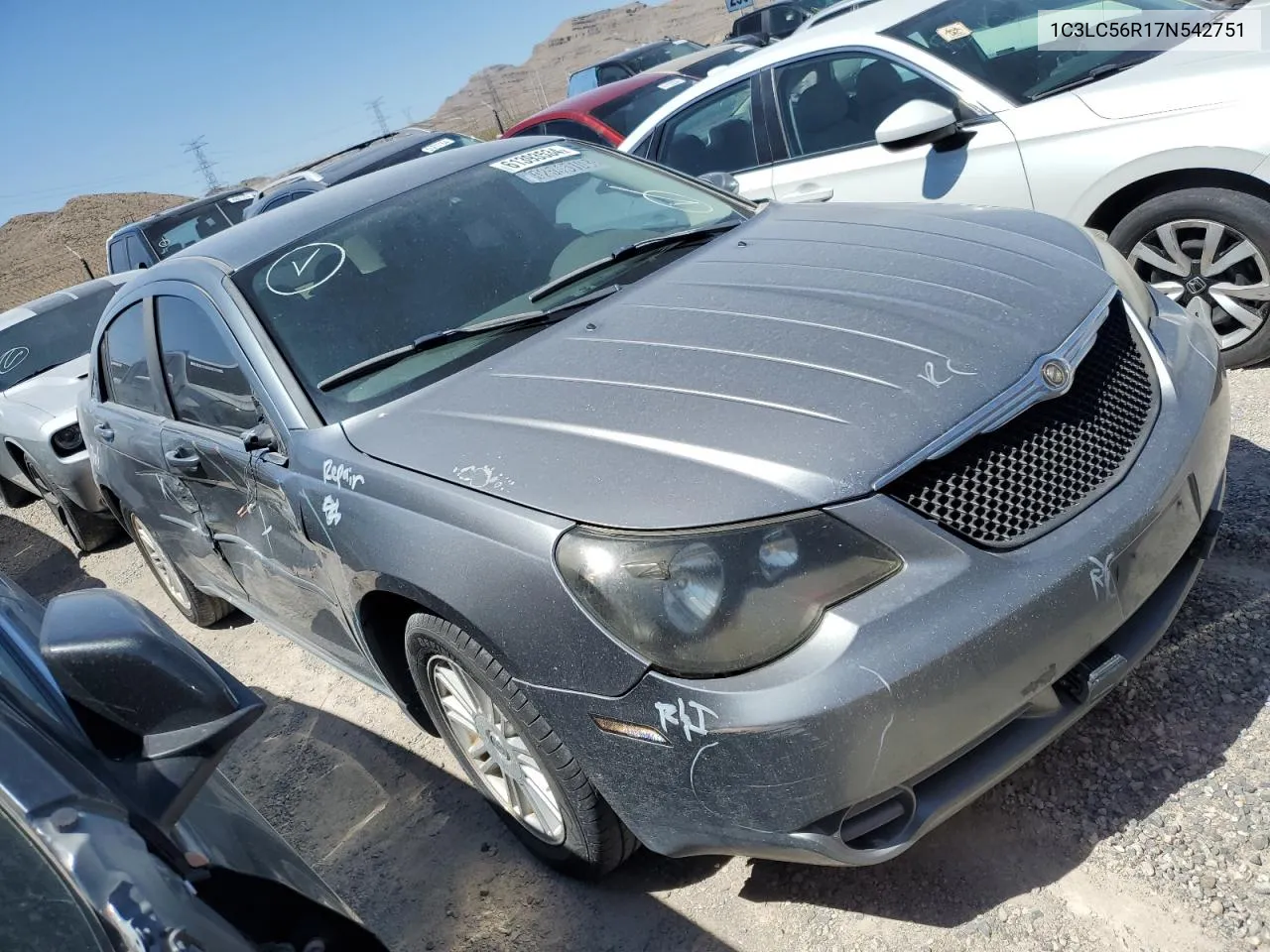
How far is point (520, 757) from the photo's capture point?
2.42 metres

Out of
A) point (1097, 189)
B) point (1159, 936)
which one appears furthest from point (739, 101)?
point (1159, 936)

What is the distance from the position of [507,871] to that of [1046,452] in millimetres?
1725

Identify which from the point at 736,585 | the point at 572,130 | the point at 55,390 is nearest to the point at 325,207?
the point at 736,585

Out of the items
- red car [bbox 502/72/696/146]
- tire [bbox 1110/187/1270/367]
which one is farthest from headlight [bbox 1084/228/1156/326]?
red car [bbox 502/72/696/146]

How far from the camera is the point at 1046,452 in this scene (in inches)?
82.0

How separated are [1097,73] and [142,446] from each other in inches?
157

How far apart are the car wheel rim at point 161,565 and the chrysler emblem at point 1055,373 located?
3.76 meters

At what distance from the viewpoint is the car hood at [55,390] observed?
20.9ft

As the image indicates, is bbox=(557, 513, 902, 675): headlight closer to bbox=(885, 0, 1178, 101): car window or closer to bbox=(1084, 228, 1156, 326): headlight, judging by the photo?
bbox=(1084, 228, 1156, 326): headlight

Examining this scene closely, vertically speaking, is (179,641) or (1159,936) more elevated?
(179,641)

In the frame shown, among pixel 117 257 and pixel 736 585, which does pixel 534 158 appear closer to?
pixel 736 585

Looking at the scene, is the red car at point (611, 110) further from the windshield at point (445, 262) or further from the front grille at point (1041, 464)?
the front grille at point (1041, 464)

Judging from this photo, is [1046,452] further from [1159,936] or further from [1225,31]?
[1225,31]

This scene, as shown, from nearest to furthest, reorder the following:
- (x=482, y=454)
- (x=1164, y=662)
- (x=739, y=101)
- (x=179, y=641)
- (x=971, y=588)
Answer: (x=179, y=641) → (x=971, y=588) → (x=482, y=454) → (x=1164, y=662) → (x=739, y=101)
